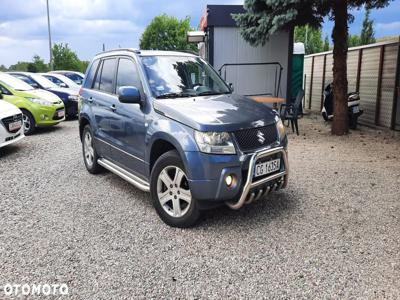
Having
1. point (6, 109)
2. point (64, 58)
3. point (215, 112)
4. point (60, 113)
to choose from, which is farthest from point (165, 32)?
point (215, 112)

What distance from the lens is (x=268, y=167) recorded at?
392 centimetres

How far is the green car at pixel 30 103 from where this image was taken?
981cm

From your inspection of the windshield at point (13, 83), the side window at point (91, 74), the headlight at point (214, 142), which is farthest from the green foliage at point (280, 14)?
the windshield at point (13, 83)

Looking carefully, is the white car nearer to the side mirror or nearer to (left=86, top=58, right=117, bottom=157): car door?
(left=86, top=58, right=117, bottom=157): car door

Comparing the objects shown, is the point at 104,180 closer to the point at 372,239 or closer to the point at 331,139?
the point at 372,239

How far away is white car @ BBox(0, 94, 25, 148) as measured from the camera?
7243 millimetres

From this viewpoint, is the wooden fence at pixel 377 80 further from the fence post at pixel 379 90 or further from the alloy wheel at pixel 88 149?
the alloy wheel at pixel 88 149

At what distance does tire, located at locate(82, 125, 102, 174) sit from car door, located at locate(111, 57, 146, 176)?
2.92 ft

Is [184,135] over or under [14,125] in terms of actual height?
over

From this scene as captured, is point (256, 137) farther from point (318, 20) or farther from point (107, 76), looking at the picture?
point (318, 20)

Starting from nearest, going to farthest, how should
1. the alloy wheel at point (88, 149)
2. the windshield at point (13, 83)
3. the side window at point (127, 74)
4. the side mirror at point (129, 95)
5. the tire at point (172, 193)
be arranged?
the tire at point (172, 193) → the side mirror at point (129, 95) → the side window at point (127, 74) → the alloy wheel at point (88, 149) → the windshield at point (13, 83)

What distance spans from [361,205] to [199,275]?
254 cm

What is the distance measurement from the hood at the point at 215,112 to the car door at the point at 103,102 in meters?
1.22

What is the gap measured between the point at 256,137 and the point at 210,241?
118cm
